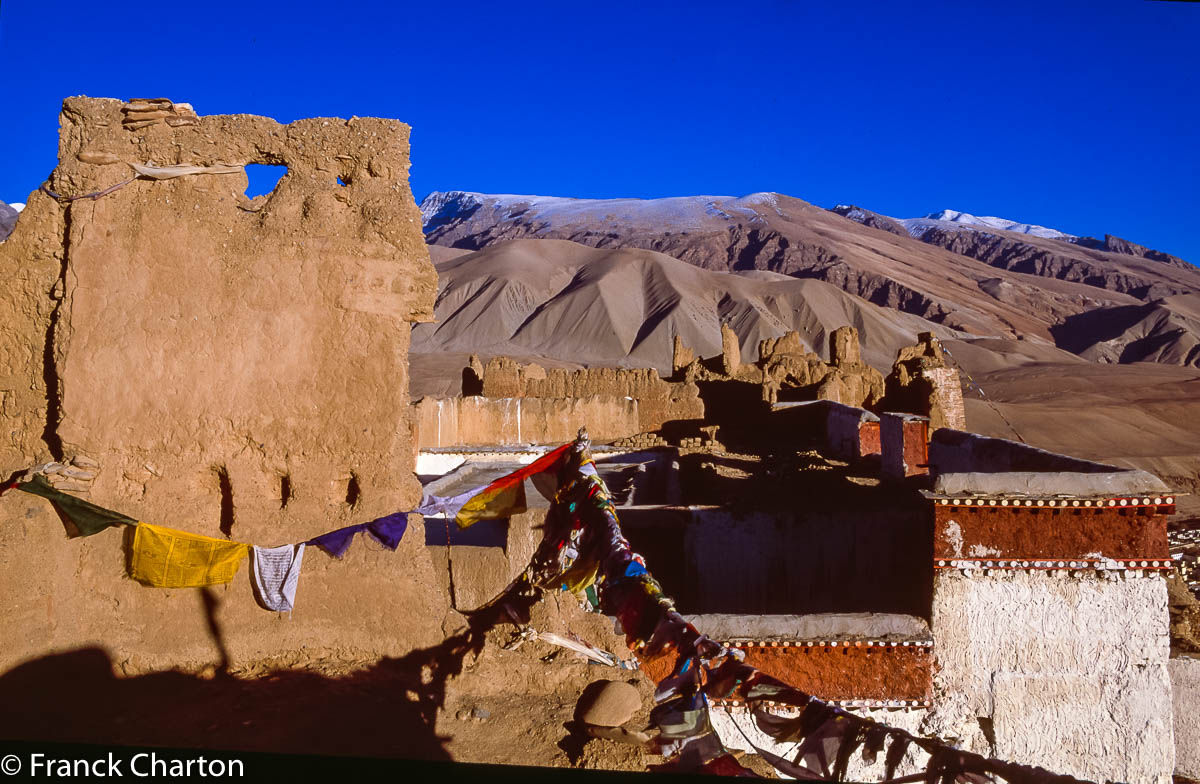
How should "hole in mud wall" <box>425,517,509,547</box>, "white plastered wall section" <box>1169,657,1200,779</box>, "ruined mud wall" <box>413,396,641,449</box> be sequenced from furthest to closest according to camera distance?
A: 1. "ruined mud wall" <box>413,396,641,449</box>
2. "hole in mud wall" <box>425,517,509,547</box>
3. "white plastered wall section" <box>1169,657,1200,779</box>

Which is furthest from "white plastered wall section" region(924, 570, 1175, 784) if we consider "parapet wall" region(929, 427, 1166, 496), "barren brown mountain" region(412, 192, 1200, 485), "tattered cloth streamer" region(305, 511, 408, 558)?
"barren brown mountain" region(412, 192, 1200, 485)

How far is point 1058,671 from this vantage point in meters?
7.51

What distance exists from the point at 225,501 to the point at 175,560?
Answer: 1.96ft

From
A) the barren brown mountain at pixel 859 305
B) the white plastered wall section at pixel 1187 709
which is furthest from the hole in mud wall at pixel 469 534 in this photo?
the barren brown mountain at pixel 859 305

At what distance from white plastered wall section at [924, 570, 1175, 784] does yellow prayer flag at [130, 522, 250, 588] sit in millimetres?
6119

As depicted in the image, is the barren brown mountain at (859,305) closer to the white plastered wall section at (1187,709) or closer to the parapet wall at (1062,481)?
the white plastered wall section at (1187,709)

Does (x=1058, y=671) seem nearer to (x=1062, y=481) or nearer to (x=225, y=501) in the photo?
(x=1062, y=481)

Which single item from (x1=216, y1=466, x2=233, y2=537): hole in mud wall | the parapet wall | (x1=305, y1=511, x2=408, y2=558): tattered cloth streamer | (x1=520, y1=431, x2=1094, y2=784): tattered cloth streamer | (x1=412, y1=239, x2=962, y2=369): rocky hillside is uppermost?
(x1=412, y1=239, x2=962, y2=369): rocky hillside

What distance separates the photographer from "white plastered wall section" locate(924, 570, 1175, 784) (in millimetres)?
7375

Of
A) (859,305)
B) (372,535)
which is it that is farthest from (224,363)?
(859,305)

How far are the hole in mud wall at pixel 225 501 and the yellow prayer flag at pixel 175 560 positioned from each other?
33 centimetres

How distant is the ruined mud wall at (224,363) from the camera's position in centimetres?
615

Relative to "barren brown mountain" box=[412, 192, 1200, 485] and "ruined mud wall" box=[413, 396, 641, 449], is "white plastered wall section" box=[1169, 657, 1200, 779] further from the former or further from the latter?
"barren brown mountain" box=[412, 192, 1200, 485]

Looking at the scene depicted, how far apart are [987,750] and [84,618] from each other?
7.66 meters
